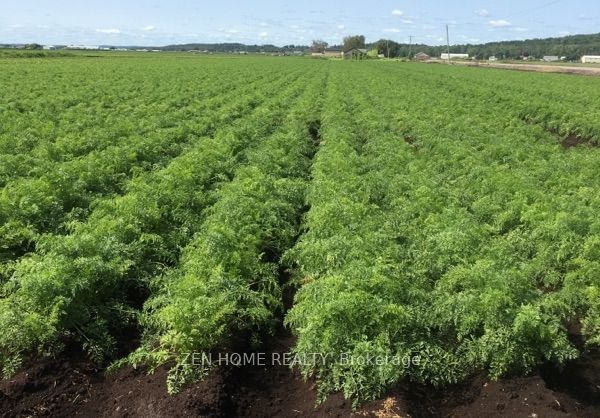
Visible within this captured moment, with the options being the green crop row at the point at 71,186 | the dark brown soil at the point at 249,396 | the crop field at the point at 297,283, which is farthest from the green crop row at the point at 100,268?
the green crop row at the point at 71,186

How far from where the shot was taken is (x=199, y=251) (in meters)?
7.82

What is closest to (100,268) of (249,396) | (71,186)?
(249,396)

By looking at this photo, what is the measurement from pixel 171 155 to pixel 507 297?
1204 centimetres

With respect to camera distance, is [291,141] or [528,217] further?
[291,141]

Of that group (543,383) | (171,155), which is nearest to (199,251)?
(543,383)

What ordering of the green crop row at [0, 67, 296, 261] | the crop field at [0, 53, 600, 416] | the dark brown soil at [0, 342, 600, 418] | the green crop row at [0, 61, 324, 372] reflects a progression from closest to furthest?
the dark brown soil at [0, 342, 600, 418] < the crop field at [0, 53, 600, 416] < the green crop row at [0, 61, 324, 372] < the green crop row at [0, 67, 296, 261]

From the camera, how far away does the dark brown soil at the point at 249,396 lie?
561cm

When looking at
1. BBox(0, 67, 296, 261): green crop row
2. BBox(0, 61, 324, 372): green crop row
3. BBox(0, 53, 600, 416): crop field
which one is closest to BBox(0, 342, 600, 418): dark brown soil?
BBox(0, 53, 600, 416): crop field

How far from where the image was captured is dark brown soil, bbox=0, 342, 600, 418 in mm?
5609

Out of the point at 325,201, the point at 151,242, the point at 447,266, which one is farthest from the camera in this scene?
the point at 325,201

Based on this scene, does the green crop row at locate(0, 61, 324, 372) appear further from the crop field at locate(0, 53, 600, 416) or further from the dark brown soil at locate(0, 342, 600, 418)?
the dark brown soil at locate(0, 342, 600, 418)

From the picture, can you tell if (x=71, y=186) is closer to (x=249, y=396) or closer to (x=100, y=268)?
(x=100, y=268)

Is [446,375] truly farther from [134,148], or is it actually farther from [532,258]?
[134,148]

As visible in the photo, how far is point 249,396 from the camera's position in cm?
612
